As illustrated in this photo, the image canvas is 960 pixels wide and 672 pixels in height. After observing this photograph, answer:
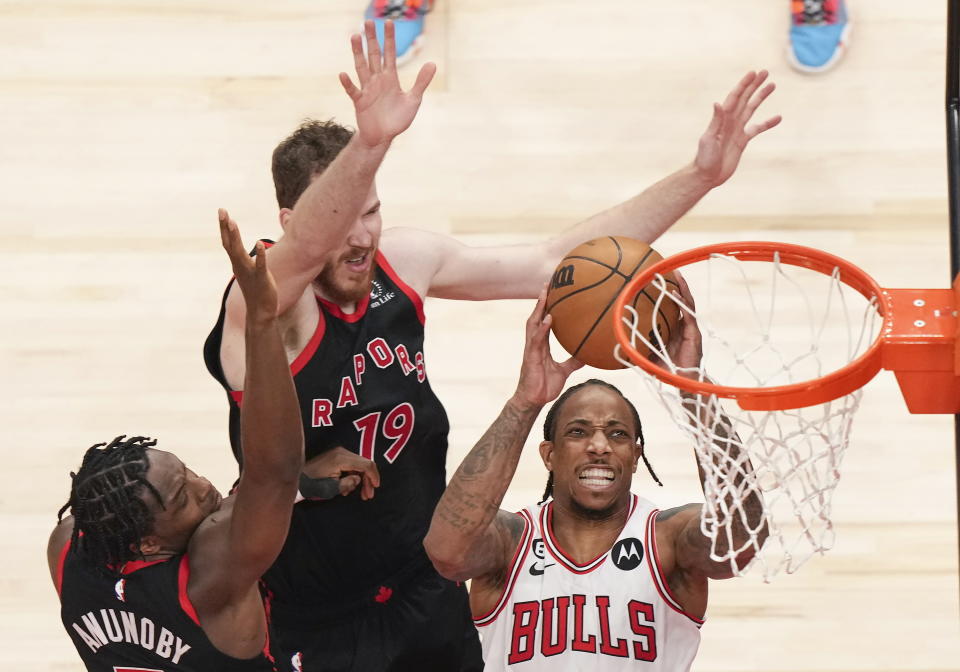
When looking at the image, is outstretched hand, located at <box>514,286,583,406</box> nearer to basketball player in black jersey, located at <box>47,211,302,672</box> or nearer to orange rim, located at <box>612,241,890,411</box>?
orange rim, located at <box>612,241,890,411</box>

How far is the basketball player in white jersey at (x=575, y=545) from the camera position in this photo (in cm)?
306

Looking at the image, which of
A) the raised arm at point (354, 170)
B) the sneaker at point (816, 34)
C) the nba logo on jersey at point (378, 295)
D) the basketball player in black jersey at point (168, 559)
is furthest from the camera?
the sneaker at point (816, 34)

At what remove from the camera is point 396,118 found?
2.91 metres

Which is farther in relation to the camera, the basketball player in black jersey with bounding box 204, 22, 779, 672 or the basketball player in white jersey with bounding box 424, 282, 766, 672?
the basketball player in black jersey with bounding box 204, 22, 779, 672

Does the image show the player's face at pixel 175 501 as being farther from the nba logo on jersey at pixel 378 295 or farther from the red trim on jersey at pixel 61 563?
the nba logo on jersey at pixel 378 295

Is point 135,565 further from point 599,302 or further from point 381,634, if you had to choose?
point 599,302

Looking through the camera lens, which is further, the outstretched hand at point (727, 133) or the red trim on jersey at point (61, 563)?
the outstretched hand at point (727, 133)

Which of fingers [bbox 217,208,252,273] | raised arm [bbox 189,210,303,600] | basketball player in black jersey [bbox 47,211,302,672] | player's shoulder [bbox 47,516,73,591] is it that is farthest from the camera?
player's shoulder [bbox 47,516,73,591]

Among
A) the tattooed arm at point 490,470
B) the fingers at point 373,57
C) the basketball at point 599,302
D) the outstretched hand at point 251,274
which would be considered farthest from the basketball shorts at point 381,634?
the fingers at point 373,57

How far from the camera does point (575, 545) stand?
10.9 ft

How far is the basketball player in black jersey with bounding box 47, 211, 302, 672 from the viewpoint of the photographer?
2793 millimetres

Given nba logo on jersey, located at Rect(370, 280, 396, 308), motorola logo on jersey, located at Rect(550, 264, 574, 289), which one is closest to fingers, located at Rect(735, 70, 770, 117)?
motorola logo on jersey, located at Rect(550, 264, 574, 289)

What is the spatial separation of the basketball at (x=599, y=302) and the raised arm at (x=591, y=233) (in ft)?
1.40

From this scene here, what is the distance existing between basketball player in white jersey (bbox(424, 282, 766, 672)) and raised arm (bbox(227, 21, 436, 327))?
1.45 feet
